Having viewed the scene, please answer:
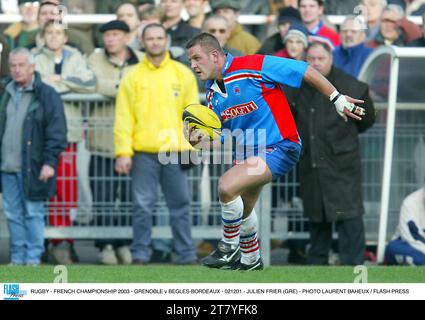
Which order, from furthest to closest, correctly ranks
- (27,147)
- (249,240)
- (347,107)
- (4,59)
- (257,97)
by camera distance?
(4,59), (27,147), (249,240), (257,97), (347,107)

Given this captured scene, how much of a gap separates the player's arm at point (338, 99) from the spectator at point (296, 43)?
3.50 meters

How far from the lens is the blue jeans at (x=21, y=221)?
12555mm

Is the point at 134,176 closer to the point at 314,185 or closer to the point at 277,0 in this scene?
the point at 314,185

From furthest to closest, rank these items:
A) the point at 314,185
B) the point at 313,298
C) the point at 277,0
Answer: the point at 277,0 < the point at 314,185 < the point at 313,298

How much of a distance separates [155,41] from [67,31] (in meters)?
1.85

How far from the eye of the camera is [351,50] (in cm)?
1362

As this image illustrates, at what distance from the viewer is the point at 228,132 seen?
10789 mm

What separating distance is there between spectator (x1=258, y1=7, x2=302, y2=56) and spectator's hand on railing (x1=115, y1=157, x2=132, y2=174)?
2.05 metres

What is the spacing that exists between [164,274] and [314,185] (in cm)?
257

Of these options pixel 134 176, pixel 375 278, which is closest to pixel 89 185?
pixel 134 176

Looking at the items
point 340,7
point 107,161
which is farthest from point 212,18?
point 340,7

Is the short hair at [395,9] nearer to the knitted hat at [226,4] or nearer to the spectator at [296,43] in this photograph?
the spectator at [296,43]

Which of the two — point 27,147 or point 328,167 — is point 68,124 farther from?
point 328,167

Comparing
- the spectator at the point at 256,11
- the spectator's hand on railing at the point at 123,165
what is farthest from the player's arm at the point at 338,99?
the spectator at the point at 256,11
